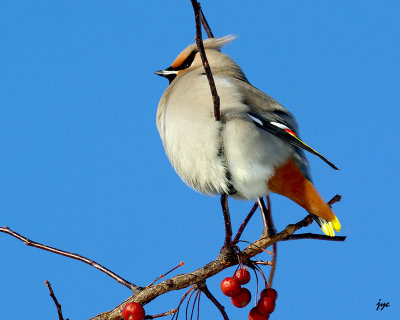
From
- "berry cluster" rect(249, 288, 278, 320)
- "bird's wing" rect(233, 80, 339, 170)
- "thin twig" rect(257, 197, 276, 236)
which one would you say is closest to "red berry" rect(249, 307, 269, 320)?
"berry cluster" rect(249, 288, 278, 320)

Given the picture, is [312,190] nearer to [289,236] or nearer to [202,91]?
[289,236]

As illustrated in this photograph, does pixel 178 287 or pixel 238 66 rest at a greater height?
pixel 238 66

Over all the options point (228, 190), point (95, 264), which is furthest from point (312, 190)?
point (95, 264)

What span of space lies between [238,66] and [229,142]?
90 centimetres

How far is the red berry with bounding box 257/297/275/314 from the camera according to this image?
8.14 feet

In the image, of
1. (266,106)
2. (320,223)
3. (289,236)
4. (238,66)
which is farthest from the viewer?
(238,66)

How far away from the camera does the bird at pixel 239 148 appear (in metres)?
2.89

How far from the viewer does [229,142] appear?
2.88m

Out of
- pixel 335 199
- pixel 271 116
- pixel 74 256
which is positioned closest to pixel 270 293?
pixel 335 199

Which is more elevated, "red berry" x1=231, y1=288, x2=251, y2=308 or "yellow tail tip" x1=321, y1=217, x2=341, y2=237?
"yellow tail tip" x1=321, y1=217, x2=341, y2=237

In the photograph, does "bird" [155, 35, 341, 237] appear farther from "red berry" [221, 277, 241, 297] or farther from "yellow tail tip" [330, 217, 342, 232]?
"red berry" [221, 277, 241, 297]

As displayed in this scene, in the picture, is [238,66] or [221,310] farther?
[238,66]

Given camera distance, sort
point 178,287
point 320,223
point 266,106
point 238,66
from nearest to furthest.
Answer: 1. point 178,287
2. point 320,223
3. point 266,106
4. point 238,66

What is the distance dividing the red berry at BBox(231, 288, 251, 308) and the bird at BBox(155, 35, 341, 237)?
53cm
